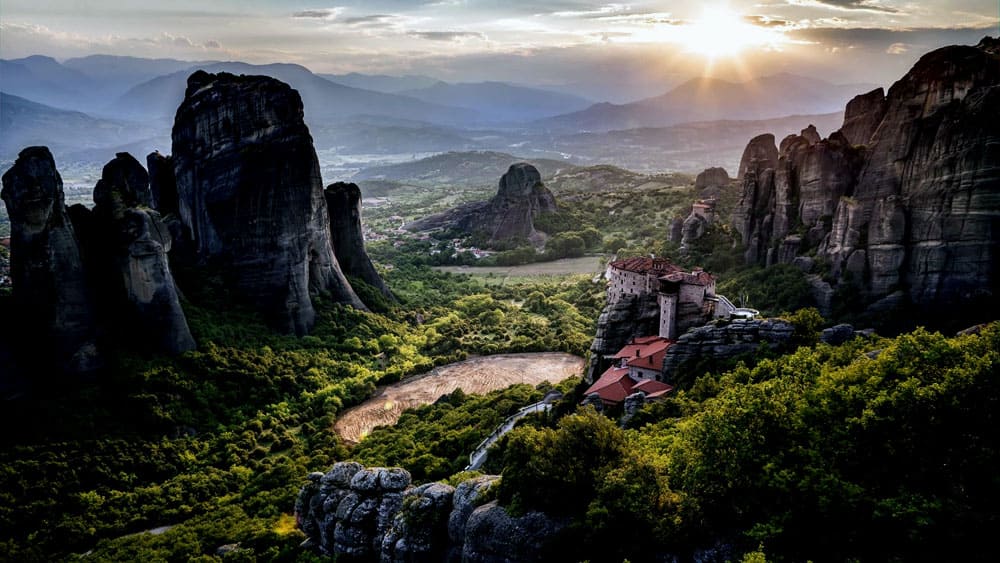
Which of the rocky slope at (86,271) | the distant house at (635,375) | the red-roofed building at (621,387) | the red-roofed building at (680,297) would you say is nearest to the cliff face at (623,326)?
the red-roofed building at (680,297)

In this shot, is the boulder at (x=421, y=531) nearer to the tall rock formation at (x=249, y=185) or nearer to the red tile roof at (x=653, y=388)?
the red tile roof at (x=653, y=388)

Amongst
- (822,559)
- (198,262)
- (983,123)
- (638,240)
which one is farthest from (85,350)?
(638,240)

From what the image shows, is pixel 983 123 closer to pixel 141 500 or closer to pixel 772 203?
pixel 772 203

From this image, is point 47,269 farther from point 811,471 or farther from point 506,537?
point 811,471

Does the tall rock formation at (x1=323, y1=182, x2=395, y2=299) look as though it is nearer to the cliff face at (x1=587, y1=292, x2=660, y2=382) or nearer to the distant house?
the cliff face at (x1=587, y1=292, x2=660, y2=382)

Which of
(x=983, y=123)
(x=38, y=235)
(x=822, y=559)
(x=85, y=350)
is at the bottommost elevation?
(x=85, y=350)

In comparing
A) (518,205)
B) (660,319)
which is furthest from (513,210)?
(660,319)
